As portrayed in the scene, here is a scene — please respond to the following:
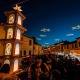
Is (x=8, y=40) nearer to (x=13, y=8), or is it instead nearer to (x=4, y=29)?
(x=4, y=29)

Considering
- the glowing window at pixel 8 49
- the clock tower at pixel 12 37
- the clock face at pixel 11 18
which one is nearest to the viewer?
the clock tower at pixel 12 37

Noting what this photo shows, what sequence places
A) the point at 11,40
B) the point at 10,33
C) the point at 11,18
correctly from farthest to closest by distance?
1. the point at 11,18
2. the point at 10,33
3. the point at 11,40

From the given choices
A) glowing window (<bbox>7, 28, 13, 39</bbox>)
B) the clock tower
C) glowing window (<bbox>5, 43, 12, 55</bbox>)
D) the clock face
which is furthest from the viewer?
the clock face

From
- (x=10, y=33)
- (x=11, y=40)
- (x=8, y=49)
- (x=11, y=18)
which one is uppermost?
(x=11, y=18)

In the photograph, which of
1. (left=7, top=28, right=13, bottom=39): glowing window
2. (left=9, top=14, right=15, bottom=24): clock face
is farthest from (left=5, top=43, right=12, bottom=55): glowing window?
(left=9, top=14, right=15, bottom=24): clock face

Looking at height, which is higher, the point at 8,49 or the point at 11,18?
the point at 11,18

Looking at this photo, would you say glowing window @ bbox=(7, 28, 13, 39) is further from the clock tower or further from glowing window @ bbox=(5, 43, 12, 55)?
glowing window @ bbox=(5, 43, 12, 55)

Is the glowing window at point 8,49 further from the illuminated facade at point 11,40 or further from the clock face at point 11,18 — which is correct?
the clock face at point 11,18

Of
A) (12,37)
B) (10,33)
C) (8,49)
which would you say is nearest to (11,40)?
(12,37)

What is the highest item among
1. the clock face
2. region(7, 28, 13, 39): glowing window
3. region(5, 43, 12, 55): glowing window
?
the clock face

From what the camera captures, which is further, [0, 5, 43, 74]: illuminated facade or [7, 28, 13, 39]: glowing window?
[7, 28, 13, 39]: glowing window

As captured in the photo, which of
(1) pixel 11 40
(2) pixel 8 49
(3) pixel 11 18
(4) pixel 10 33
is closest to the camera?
(1) pixel 11 40

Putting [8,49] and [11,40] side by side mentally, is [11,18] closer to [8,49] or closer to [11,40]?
[11,40]

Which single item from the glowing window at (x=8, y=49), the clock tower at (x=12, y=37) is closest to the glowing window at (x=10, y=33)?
the clock tower at (x=12, y=37)
